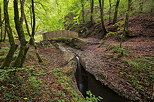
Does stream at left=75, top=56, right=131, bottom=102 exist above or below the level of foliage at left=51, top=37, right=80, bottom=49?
below

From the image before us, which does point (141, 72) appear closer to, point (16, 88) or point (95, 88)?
point (95, 88)

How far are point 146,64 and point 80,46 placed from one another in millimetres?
8726

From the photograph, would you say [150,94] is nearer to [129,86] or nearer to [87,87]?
[129,86]

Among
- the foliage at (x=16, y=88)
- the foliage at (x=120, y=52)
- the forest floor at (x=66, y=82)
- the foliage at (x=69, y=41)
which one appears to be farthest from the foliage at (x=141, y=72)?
the foliage at (x=69, y=41)

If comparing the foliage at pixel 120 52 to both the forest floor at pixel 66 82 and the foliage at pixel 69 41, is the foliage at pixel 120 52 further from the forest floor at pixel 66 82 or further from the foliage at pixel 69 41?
the foliage at pixel 69 41

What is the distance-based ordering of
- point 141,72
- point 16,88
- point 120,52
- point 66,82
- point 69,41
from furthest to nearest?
point 69,41, point 120,52, point 141,72, point 66,82, point 16,88

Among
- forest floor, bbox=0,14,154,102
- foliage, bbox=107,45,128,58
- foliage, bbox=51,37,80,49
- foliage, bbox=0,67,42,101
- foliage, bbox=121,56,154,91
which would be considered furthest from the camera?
foliage, bbox=51,37,80,49

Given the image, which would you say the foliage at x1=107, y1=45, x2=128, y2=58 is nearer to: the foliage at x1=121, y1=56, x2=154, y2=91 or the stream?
the foliage at x1=121, y1=56, x2=154, y2=91

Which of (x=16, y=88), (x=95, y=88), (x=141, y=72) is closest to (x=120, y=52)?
(x=141, y=72)

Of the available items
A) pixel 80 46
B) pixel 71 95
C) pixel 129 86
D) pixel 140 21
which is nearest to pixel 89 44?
pixel 80 46

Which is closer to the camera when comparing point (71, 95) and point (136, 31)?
point (71, 95)

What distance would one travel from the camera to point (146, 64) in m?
5.08

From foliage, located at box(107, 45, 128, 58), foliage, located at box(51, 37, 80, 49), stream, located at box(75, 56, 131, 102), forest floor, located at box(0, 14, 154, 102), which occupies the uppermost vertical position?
foliage, located at box(51, 37, 80, 49)

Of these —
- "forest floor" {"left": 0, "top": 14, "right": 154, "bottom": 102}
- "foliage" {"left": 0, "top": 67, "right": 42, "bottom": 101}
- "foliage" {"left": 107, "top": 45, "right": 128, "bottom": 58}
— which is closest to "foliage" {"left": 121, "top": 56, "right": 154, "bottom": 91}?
"forest floor" {"left": 0, "top": 14, "right": 154, "bottom": 102}
